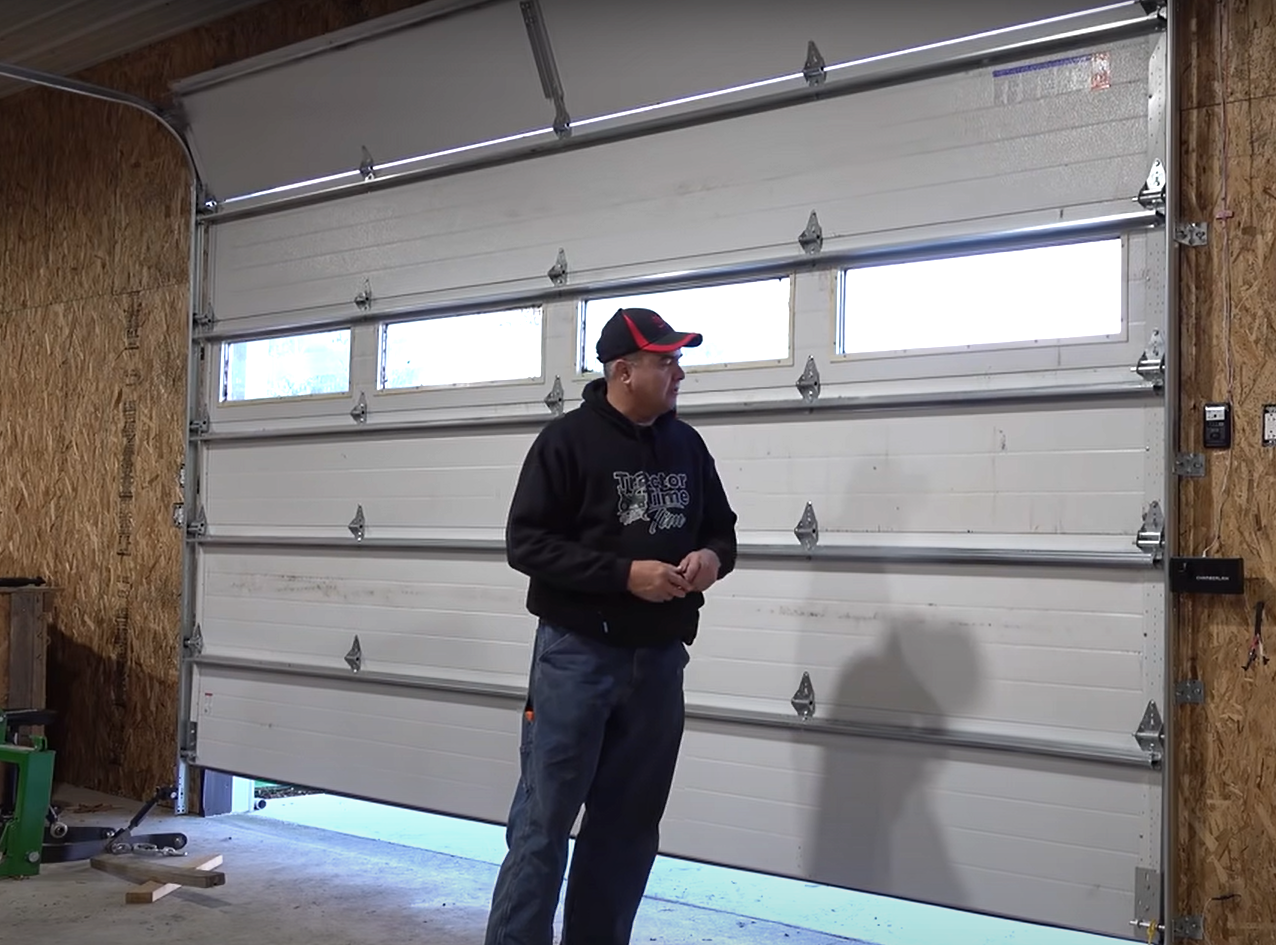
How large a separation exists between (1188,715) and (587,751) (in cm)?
173

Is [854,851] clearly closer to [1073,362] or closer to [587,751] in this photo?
[587,751]

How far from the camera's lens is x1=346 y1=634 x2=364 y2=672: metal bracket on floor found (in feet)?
18.4

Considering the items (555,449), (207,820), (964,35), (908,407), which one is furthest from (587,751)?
(207,820)

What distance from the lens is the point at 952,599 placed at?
407 centimetres

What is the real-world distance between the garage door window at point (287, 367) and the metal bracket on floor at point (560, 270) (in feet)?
3.99

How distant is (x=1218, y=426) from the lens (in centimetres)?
371

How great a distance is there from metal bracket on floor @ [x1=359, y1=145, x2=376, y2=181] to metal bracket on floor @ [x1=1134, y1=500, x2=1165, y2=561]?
11.5 ft

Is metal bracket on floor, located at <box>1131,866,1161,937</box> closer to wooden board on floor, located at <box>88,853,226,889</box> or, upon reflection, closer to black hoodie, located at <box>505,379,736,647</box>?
black hoodie, located at <box>505,379,736,647</box>

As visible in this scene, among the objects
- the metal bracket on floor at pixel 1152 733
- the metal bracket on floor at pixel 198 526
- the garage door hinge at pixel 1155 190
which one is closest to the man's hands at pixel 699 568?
the metal bracket on floor at pixel 1152 733

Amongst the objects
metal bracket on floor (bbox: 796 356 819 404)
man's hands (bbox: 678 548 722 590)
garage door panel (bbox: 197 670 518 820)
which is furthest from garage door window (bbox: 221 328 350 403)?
man's hands (bbox: 678 548 722 590)

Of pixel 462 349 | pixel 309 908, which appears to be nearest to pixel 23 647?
pixel 309 908

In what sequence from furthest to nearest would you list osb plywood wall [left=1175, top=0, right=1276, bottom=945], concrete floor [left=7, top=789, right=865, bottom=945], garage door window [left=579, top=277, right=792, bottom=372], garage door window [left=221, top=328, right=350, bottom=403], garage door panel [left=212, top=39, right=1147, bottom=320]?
garage door window [left=221, top=328, right=350, bottom=403] → garage door window [left=579, top=277, right=792, bottom=372] → concrete floor [left=7, top=789, right=865, bottom=945] → garage door panel [left=212, top=39, right=1147, bottom=320] → osb plywood wall [left=1175, top=0, right=1276, bottom=945]

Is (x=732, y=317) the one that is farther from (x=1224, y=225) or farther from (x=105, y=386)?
(x=105, y=386)

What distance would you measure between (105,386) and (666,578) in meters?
4.44
